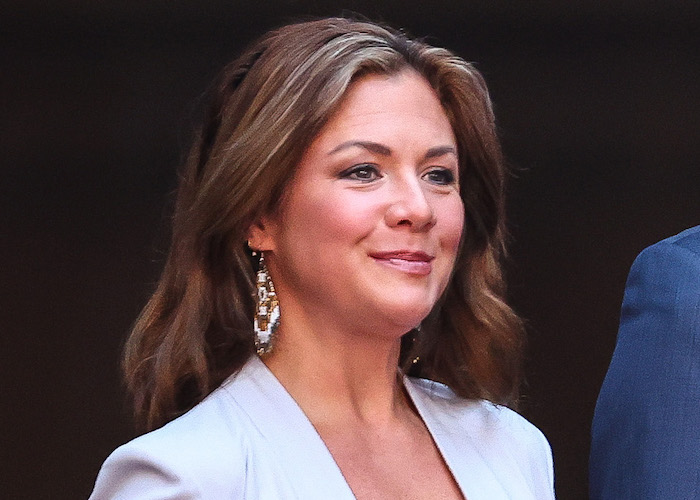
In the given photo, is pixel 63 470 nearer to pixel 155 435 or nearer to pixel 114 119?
pixel 114 119

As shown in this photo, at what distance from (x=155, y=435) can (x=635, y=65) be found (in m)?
1.93

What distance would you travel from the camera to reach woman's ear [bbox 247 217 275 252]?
7.65ft

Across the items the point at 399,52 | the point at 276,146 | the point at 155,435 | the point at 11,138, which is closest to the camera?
the point at 155,435

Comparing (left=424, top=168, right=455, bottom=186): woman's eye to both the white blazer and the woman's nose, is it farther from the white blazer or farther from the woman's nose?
the white blazer

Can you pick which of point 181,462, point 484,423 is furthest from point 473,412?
point 181,462

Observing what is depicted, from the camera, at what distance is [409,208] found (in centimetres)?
221

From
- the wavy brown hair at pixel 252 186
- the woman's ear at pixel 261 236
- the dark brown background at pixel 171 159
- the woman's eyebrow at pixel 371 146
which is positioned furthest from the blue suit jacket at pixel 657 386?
the dark brown background at pixel 171 159

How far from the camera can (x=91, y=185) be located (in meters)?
3.61

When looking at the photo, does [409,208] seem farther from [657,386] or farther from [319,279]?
[657,386]

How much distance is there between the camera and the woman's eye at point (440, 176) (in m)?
2.31

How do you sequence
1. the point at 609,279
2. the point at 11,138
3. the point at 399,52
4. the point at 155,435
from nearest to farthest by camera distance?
the point at 155,435
the point at 399,52
the point at 11,138
the point at 609,279

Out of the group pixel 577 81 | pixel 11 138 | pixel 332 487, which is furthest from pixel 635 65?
pixel 332 487

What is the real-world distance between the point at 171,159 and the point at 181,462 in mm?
1678

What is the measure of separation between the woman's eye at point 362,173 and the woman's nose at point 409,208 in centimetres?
4
